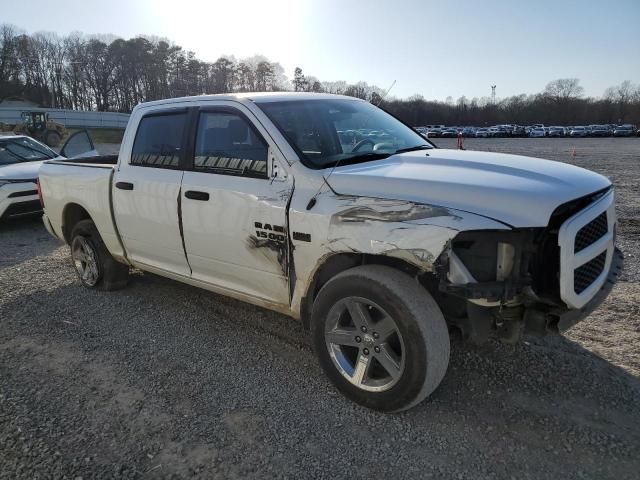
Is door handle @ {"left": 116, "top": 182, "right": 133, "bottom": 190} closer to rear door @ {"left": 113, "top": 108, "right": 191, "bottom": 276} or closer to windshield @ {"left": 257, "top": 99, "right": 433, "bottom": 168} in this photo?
rear door @ {"left": 113, "top": 108, "right": 191, "bottom": 276}

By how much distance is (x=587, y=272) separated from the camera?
9.18 feet

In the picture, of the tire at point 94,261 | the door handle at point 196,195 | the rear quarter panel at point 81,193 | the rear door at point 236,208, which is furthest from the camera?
the tire at point 94,261

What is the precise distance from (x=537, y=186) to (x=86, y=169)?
13.9ft

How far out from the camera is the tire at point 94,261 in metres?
5.19

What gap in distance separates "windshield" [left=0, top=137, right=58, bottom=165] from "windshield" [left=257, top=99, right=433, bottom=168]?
772 centimetres

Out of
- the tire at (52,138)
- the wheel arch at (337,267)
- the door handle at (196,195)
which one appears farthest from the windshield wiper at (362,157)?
the tire at (52,138)

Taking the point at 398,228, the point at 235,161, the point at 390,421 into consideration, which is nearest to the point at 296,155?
the point at 235,161

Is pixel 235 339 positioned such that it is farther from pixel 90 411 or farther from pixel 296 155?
pixel 296 155

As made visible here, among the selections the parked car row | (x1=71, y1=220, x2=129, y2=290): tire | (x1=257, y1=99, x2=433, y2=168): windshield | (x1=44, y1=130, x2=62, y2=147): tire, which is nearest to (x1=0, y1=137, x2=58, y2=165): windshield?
(x1=71, y1=220, x2=129, y2=290): tire

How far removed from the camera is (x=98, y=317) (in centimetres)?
467

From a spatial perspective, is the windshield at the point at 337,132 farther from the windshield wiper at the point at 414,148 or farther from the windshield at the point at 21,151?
the windshield at the point at 21,151

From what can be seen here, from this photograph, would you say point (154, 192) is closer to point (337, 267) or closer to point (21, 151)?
point (337, 267)

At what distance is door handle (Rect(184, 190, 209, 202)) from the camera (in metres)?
3.72

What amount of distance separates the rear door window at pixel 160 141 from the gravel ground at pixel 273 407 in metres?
1.43
